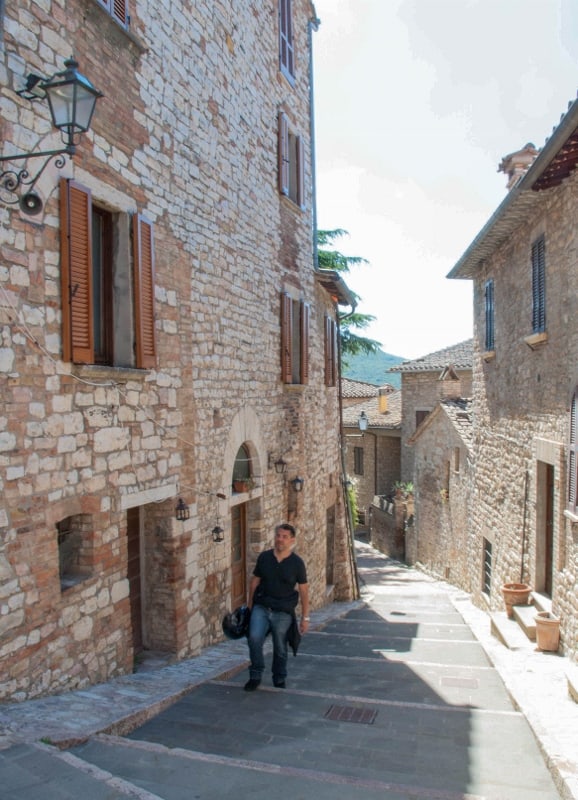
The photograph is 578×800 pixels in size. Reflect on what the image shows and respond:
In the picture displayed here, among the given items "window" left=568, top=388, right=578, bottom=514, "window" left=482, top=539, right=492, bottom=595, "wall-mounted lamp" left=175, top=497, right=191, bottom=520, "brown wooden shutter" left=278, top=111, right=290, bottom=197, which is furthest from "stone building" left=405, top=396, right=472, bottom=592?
"wall-mounted lamp" left=175, top=497, right=191, bottom=520

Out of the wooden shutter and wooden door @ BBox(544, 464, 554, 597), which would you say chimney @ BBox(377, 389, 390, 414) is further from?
wooden door @ BBox(544, 464, 554, 597)

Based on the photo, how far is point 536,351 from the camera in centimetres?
955

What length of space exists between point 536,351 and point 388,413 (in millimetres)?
25005

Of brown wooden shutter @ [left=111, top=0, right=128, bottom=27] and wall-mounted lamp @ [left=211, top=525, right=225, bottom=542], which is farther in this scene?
wall-mounted lamp @ [left=211, top=525, right=225, bottom=542]

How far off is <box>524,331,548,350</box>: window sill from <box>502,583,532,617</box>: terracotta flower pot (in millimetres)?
3463

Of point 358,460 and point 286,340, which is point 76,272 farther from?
point 358,460

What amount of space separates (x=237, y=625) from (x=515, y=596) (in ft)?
17.4

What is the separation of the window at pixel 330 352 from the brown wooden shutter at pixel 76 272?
8.95 meters

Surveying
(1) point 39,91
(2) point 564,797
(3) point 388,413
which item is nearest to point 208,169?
(1) point 39,91

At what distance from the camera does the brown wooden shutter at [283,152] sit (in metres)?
11.2

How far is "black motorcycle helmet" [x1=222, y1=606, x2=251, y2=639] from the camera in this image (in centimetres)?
623

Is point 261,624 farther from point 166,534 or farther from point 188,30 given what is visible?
point 188,30

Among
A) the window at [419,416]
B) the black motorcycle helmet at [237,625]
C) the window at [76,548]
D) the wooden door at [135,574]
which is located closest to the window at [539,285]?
the black motorcycle helmet at [237,625]

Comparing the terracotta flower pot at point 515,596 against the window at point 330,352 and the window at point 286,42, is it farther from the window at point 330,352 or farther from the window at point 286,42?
the window at point 286,42
